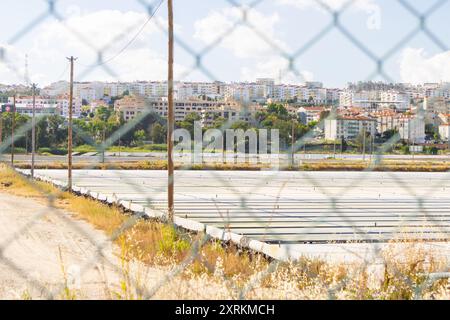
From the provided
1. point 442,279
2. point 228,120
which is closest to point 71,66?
point 228,120

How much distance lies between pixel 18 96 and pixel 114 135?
0.40ft

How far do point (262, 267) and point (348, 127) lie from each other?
2.00 m

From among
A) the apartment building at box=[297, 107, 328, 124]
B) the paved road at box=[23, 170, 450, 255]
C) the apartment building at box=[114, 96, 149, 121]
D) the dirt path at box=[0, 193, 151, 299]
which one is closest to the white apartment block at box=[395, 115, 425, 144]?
the apartment building at box=[297, 107, 328, 124]

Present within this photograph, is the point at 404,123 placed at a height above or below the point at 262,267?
above

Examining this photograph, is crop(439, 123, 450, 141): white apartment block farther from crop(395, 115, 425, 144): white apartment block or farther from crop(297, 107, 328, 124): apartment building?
crop(297, 107, 328, 124): apartment building

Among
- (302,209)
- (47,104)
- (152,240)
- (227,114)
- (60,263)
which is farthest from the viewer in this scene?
(302,209)

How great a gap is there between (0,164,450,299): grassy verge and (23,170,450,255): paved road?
30 centimetres

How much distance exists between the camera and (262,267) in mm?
2826

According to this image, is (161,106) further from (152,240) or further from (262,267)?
(152,240)

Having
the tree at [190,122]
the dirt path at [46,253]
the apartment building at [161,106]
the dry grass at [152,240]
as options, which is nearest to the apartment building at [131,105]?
the apartment building at [161,106]

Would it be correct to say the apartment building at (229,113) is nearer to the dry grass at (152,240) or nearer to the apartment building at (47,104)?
the apartment building at (47,104)

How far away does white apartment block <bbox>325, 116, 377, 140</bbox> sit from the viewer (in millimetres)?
845

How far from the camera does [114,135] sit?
0.71 m

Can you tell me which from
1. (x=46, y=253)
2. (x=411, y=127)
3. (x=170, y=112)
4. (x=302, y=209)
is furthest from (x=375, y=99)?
(x=302, y=209)
